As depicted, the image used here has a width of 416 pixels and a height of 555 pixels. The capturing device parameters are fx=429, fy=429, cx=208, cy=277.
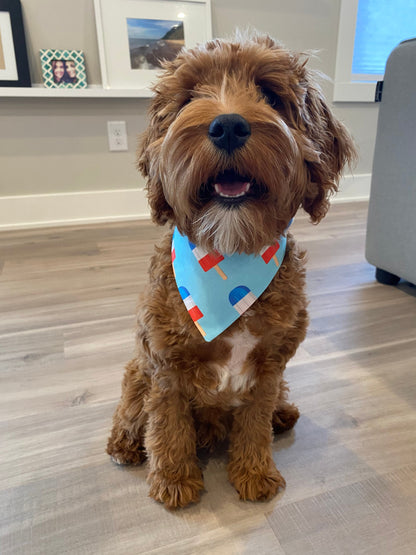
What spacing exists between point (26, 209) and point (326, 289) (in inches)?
73.7

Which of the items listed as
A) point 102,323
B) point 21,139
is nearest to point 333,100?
point 21,139

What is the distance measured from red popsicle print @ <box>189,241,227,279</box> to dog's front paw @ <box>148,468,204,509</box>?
428 millimetres

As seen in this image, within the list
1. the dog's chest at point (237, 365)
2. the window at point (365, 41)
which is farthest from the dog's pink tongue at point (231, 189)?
the window at point (365, 41)

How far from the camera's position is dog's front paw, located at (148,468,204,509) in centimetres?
86

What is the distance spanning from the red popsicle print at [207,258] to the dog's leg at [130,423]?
11.1 inches

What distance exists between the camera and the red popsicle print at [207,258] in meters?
0.81

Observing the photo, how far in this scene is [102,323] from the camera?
156 centimetres

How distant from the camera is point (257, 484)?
0.88 meters

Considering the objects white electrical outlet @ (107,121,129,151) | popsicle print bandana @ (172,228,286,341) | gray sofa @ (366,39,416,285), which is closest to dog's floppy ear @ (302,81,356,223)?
popsicle print bandana @ (172,228,286,341)

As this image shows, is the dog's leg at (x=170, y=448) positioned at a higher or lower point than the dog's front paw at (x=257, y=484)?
higher

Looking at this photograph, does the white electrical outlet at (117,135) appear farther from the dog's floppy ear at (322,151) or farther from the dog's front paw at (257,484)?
the dog's front paw at (257,484)

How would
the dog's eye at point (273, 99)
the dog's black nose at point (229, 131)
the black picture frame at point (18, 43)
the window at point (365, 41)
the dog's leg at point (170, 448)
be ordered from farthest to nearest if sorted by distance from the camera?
the window at point (365, 41)
the black picture frame at point (18, 43)
the dog's leg at point (170, 448)
the dog's eye at point (273, 99)
the dog's black nose at point (229, 131)

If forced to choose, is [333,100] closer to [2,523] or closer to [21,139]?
[21,139]

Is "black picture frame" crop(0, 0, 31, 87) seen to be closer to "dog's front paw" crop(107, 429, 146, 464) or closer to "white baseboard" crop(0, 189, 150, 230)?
"white baseboard" crop(0, 189, 150, 230)
